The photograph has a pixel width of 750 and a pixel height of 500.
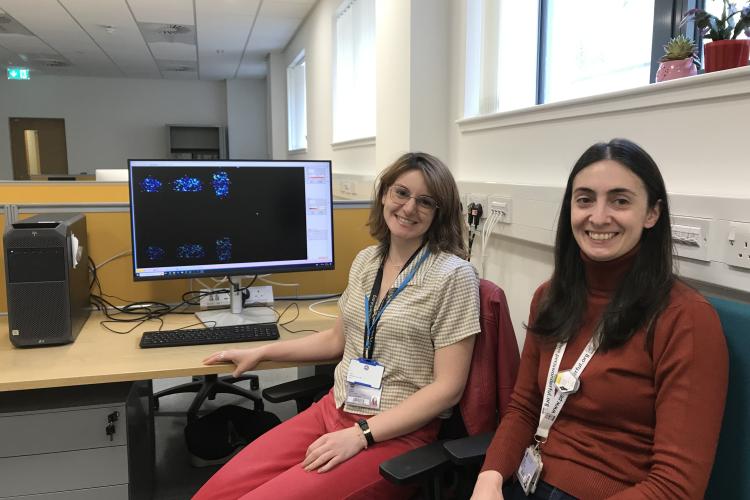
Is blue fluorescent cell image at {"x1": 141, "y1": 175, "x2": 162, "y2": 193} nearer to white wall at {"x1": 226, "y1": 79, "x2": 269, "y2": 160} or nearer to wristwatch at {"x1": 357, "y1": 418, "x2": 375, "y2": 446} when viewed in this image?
wristwatch at {"x1": 357, "y1": 418, "x2": 375, "y2": 446}

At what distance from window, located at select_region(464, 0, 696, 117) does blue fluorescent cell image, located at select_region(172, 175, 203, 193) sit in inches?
48.4

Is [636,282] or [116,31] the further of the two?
[116,31]

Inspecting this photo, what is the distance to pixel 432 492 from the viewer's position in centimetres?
125

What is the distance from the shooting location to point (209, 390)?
9.01 ft

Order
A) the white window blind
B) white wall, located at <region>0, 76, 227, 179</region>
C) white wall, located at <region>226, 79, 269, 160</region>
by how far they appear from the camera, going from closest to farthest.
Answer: the white window blind, white wall, located at <region>0, 76, 227, 179</region>, white wall, located at <region>226, 79, 269, 160</region>

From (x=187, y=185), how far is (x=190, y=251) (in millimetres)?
225

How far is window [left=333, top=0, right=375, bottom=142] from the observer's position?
13.1 ft

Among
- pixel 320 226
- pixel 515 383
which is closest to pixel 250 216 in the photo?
pixel 320 226

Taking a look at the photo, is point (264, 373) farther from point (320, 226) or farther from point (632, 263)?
point (632, 263)

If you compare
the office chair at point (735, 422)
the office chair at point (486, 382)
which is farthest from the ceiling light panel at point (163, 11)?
the office chair at point (735, 422)

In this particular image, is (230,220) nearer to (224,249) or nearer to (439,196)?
(224,249)

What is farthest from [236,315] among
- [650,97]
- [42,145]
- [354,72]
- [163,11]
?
[42,145]

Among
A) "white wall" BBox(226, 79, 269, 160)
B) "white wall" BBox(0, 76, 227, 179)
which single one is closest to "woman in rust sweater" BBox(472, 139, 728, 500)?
"white wall" BBox(226, 79, 269, 160)

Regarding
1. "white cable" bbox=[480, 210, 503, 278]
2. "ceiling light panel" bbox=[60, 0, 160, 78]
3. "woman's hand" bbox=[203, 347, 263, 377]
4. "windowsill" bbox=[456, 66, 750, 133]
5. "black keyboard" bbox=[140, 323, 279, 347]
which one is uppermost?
"ceiling light panel" bbox=[60, 0, 160, 78]
